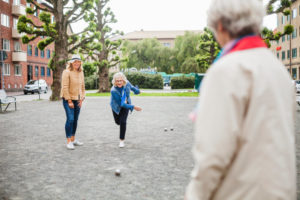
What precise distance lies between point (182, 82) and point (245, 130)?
50330 mm

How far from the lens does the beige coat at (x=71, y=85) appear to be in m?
7.10

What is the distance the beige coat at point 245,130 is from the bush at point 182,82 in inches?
1967

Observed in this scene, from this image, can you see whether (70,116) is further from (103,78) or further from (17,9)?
(17,9)

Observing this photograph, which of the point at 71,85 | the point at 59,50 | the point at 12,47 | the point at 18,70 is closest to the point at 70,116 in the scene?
the point at 71,85

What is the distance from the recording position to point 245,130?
146 cm

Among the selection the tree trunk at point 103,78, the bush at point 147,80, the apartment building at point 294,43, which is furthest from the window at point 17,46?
the apartment building at point 294,43

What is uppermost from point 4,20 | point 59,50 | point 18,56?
point 4,20

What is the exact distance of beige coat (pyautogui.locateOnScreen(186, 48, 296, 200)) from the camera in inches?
55.6

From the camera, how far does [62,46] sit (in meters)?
23.0

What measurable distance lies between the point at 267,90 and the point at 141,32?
Answer: 420 ft

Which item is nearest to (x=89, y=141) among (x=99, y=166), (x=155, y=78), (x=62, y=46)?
(x=99, y=166)

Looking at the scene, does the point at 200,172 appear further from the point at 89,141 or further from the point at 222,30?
the point at 89,141

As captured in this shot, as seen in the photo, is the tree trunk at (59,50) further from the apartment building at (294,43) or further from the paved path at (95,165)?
the apartment building at (294,43)

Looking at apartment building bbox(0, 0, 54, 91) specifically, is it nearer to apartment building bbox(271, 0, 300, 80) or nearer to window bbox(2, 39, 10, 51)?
window bbox(2, 39, 10, 51)
